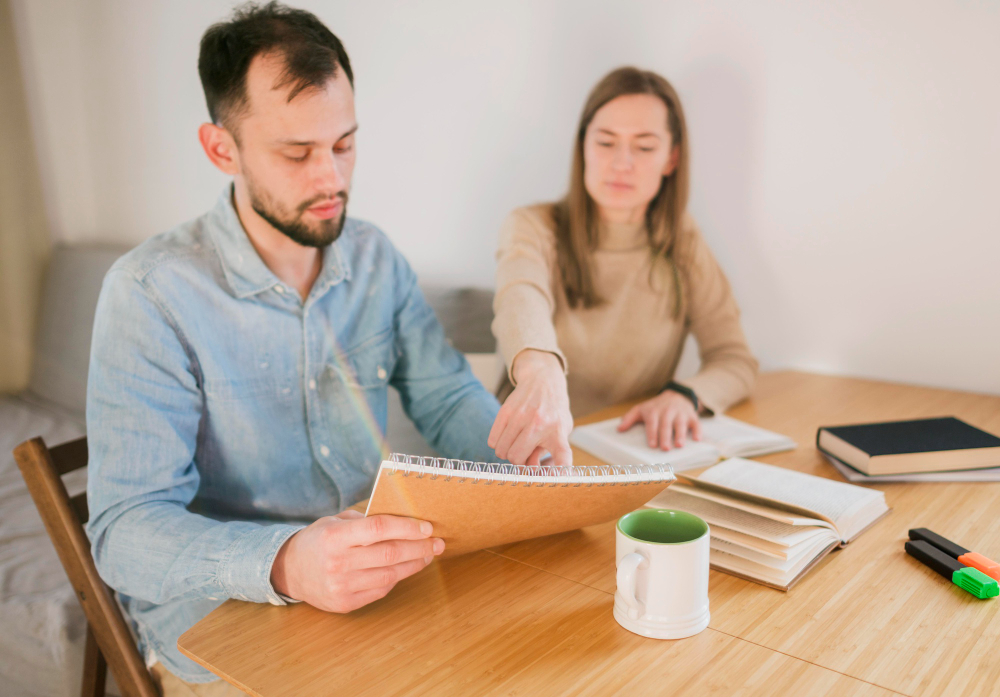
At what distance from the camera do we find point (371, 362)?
1102mm

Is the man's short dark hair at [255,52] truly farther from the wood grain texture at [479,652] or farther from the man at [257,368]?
the wood grain texture at [479,652]

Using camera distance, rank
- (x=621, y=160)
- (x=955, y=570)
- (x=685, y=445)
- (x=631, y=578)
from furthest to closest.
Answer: (x=621, y=160) < (x=685, y=445) < (x=955, y=570) < (x=631, y=578)

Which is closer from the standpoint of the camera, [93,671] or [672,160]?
[93,671]

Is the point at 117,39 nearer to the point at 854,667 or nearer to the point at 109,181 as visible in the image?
the point at 109,181

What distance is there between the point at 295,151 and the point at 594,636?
753 millimetres

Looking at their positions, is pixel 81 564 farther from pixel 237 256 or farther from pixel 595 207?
pixel 595 207

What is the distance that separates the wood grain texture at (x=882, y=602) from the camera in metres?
0.53

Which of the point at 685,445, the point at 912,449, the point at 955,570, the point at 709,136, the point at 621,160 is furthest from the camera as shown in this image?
the point at 709,136

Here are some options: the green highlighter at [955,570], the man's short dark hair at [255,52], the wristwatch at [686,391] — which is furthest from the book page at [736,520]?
the man's short dark hair at [255,52]

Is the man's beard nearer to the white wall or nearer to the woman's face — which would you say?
the woman's face

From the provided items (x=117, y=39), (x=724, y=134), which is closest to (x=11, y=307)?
(x=117, y=39)

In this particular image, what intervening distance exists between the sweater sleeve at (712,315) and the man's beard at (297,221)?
2.44 feet

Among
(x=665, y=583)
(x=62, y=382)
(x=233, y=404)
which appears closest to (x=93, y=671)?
(x=233, y=404)

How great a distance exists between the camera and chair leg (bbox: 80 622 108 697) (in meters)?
1.09
